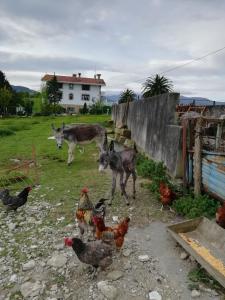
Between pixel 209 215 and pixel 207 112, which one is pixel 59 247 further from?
pixel 207 112

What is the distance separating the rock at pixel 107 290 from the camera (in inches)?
187

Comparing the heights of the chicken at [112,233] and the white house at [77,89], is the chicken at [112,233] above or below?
below

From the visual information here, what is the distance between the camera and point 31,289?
16.3ft

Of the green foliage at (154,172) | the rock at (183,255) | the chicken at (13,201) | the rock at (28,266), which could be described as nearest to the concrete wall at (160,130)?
the green foliage at (154,172)

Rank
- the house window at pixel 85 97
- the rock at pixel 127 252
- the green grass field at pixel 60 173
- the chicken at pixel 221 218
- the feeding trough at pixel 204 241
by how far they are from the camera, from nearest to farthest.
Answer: the feeding trough at pixel 204 241, the rock at pixel 127 252, the chicken at pixel 221 218, the green grass field at pixel 60 173, the house window at pixel 85 97

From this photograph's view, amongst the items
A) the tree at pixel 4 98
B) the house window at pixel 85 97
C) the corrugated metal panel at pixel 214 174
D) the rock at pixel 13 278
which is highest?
the house window at pixel 85 97

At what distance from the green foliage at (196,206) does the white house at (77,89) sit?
6229cm

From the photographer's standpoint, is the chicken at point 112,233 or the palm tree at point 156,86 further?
the palm tree at point 156,86

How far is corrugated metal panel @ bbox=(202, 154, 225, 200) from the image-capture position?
23.2ft

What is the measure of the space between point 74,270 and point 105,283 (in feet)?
2.27

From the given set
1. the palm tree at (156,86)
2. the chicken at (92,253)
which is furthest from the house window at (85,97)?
the chicken at (92,253)

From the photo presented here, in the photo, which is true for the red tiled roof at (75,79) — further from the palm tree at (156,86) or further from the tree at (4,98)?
the palm tree at (156,86)

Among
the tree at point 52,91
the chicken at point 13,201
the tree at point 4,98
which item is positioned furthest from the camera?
the tree at point 52,91

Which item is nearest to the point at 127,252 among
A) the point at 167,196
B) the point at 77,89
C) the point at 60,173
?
the point at 167,196
